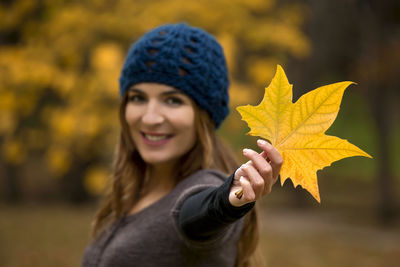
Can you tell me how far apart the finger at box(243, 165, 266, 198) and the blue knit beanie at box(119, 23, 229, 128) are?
0.72m

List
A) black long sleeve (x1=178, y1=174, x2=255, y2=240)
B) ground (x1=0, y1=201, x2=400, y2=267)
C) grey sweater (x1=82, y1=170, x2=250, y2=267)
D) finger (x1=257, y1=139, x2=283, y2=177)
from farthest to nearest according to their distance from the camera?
ground (x1=0, y1=201, x2=400, y2=267) < grey sweater (x1=82, y1=170, x2=250, y2=267) < black long sleeve (x1=178, y1=174, x2=255, y2=240) < finger (x1=257, y1=139, x2=283, y2=177)

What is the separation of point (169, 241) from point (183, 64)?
2.22 ft

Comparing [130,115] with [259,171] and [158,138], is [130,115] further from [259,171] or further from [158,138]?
[259,171]

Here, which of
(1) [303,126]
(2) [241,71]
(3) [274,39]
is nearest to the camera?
(1) [303,126]

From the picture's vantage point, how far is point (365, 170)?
56.6 ft

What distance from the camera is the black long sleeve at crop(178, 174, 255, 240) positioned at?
1.15 meters

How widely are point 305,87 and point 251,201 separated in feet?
30.1

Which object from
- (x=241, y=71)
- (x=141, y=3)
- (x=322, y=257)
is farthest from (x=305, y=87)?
(x=141, y=3)

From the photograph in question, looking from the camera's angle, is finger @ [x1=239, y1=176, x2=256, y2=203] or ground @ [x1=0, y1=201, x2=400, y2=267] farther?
ground @ [x1=0, y1=201, x2=400, y2=267]

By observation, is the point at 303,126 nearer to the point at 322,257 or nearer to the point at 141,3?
the point at 141,3

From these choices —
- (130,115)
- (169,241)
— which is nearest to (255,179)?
(169,241)

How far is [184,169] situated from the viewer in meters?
1.81

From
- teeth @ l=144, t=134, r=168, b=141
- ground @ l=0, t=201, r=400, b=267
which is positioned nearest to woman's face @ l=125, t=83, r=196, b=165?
teeth @ l=144, t=134, r=168, b=141

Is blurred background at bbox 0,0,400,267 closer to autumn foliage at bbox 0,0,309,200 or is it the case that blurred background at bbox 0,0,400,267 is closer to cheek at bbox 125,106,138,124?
autumn foliage at bbox 0,0,309,200
